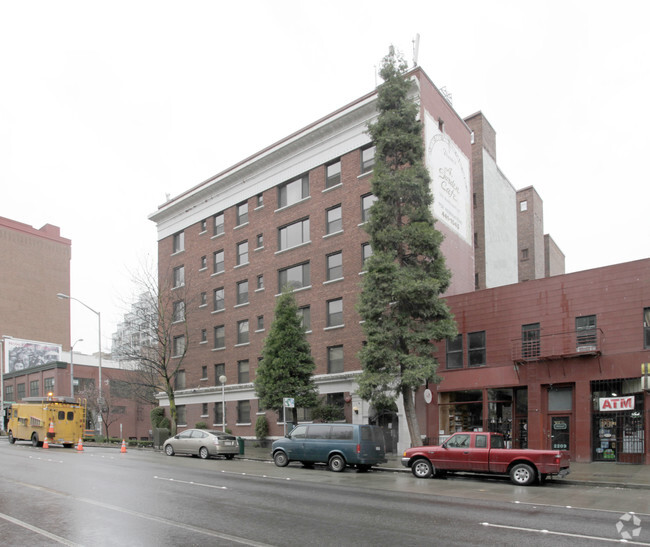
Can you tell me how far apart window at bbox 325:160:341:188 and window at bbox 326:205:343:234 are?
1498mm

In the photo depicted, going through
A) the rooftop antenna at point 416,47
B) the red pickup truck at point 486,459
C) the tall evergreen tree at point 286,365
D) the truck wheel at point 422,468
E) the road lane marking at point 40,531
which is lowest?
the truck wheel at point 422,468

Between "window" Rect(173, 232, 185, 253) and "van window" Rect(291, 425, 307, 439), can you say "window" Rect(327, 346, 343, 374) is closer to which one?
"van window" Rect(291, 425, 307, 439)

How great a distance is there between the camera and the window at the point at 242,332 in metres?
41.4

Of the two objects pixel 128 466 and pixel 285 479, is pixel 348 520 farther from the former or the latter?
pixel 128 466

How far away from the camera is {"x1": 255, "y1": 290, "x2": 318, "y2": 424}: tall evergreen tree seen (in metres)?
32.3

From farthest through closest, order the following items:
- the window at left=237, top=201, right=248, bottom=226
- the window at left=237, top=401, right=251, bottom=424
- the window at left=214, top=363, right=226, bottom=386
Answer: the window at left=237, top=201, right=248, bottom=226 < the window at left=214, top=363, right=226, bottom=386 < the window at left=237, top=401, right=251, bottom=424

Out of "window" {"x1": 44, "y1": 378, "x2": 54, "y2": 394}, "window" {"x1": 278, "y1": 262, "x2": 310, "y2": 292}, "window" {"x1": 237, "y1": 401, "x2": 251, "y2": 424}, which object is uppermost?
"window" {"x1": 278, "y1": 262, "x2": 310, "y2": 292}

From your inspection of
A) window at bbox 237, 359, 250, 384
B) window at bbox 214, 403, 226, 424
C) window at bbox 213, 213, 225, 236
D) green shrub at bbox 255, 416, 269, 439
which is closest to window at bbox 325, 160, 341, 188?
window at bbox 213, 213, 225, 236

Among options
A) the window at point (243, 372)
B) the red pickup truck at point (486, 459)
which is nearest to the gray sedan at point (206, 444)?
the red pickup truck at point (486, 459)

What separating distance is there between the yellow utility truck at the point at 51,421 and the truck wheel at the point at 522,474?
2757 centimetres

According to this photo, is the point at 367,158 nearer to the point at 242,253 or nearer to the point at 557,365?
the point at 242,253

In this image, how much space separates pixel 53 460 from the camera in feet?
82.8

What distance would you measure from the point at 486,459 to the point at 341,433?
5652mm

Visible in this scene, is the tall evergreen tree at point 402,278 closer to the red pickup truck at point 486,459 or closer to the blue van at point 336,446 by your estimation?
the blue van at point 336,446
